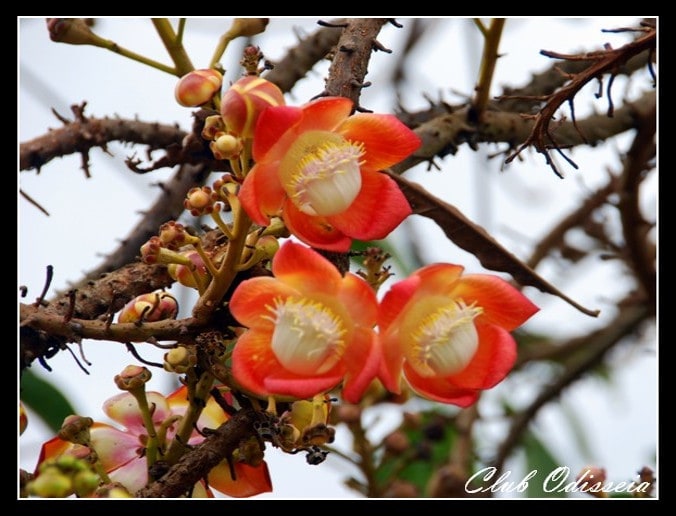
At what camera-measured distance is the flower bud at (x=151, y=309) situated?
1.02 metres

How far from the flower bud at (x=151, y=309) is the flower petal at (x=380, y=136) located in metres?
0.25

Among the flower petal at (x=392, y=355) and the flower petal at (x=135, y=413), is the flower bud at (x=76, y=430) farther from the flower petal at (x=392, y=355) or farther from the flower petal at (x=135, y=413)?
the flower petal at (x=392, y=355)

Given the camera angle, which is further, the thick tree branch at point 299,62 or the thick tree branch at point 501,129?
the thick tree branch at point 299,62

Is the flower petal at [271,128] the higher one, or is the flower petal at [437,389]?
the flower petal at [271,128]

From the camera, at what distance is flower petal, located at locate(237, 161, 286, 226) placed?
918 mm

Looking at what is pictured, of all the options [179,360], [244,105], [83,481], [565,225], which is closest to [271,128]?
[244,105]

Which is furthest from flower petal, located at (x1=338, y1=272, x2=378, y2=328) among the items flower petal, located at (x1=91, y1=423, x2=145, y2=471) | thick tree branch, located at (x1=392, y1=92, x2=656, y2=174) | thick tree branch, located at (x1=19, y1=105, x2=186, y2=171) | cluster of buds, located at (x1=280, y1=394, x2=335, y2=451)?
thick tree branch, located at (x1=19, y1=105, x2=186, y2=171)

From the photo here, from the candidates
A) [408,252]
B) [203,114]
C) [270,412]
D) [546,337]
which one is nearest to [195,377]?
[270,412]

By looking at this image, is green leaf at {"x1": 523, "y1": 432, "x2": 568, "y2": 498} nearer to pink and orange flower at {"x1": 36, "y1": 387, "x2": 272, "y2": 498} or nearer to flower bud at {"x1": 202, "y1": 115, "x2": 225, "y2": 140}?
pink and orange flower at {"x1": 36, "y1": 387, "x2": 272, "y2": 498}

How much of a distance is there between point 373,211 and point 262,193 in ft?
0.41

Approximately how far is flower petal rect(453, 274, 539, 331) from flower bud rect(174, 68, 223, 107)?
0.31 metres

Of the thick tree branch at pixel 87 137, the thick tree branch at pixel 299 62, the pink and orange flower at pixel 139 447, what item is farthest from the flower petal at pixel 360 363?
the thick tree branch at pixel 299 62

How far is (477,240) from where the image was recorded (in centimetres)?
118

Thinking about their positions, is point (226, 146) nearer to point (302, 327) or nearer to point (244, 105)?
point (244, 105)
